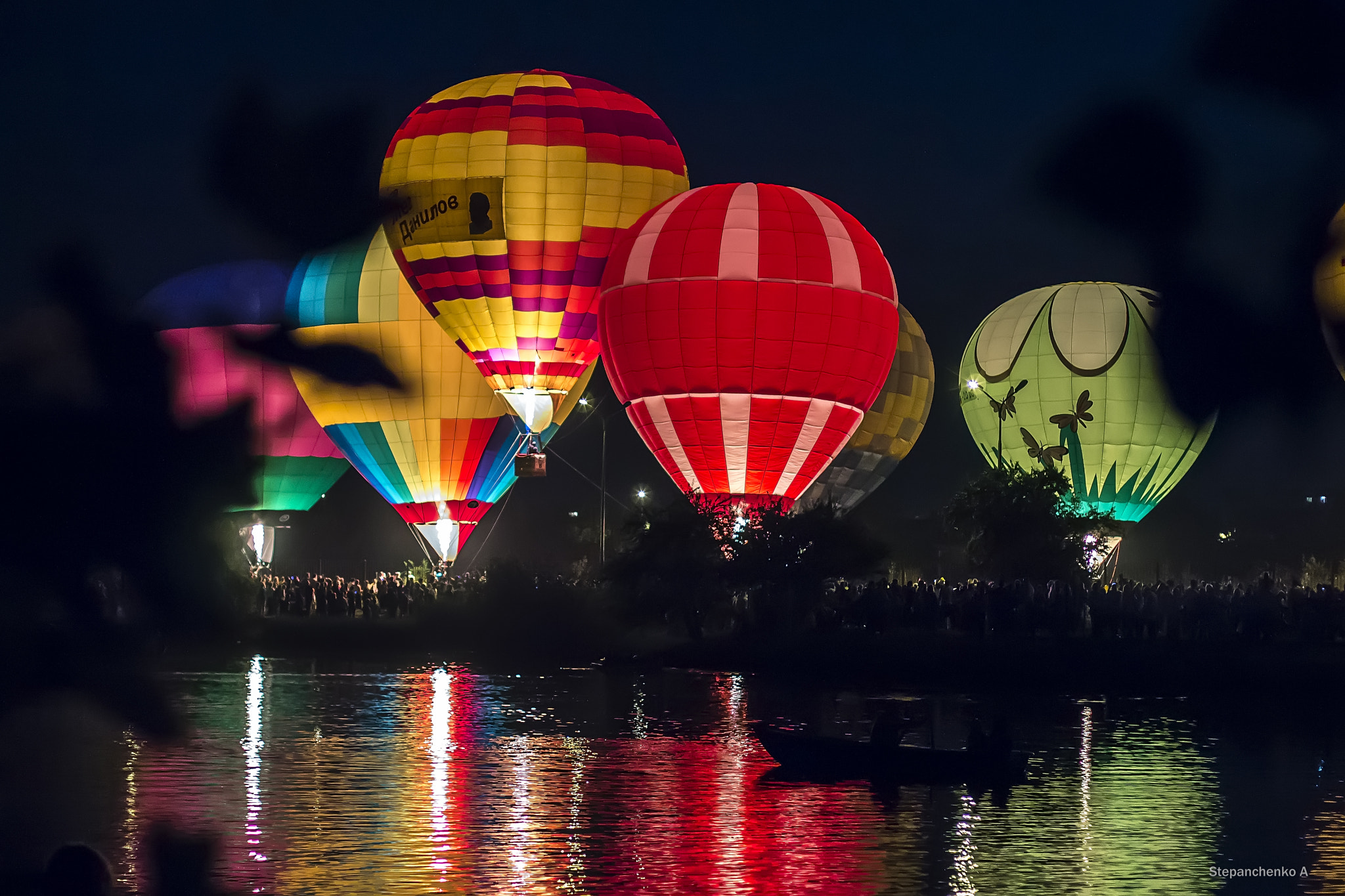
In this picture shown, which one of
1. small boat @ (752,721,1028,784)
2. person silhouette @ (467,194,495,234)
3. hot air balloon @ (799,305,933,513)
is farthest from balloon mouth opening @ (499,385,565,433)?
small boat @ (752,721,1028,784)

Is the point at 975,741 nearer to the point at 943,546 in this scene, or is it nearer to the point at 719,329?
the point at 719,329

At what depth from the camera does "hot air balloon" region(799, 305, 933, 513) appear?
7269 centimetres

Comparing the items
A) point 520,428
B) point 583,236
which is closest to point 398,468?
point 520,428

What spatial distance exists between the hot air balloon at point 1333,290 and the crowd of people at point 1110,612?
3409 cm

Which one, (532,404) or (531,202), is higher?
(531,202)

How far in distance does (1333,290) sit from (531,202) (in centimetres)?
5332

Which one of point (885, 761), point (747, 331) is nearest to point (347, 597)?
point (747, 331)

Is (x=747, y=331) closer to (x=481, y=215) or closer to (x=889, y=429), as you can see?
(x=481, y=215)

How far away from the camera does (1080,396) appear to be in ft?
226

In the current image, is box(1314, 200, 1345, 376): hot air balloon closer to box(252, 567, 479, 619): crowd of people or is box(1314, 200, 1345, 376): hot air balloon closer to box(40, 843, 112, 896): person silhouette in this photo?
box(40, 843, 112, 896): person silhouette

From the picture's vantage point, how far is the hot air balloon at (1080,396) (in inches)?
2662

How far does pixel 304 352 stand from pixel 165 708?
2.57 feet

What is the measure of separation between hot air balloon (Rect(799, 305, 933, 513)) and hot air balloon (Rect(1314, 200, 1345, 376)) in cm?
6636

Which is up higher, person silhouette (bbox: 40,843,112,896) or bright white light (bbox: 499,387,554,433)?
bright white light (bbox: 499,387,554,433)
